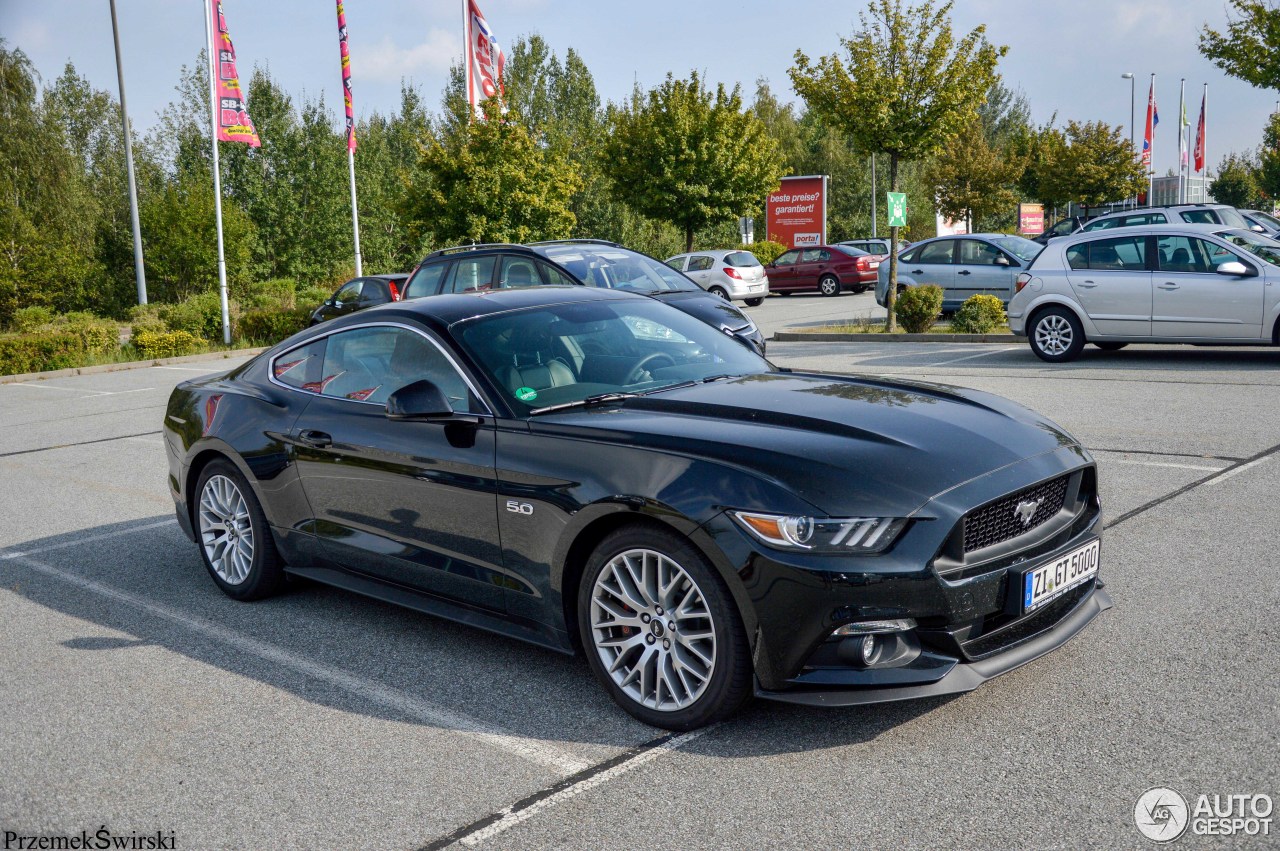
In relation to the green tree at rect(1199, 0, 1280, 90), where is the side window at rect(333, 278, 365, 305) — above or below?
below

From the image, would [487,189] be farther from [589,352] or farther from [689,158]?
[589,352]

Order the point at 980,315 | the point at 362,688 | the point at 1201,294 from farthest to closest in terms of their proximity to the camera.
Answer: the point at 980,315, the point at 1201,294, the point at 362,688

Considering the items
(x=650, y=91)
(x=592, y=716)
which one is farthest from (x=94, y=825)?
(x=650, y=91)

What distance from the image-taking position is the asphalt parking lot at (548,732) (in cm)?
329

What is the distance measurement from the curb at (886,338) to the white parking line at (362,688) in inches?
541

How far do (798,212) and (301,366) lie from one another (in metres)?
38.6

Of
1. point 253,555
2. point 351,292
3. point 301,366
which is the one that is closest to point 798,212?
point 351,292

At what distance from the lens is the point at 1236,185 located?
80750mm

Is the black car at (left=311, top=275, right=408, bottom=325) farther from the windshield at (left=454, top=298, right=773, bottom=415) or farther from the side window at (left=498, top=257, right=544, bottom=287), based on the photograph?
the windshield at (left=454, top=298, right=773, bottom=415)

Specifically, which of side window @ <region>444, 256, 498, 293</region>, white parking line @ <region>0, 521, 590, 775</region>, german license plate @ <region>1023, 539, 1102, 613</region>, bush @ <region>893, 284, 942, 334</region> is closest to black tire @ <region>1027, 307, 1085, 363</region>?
bush @ <region>893, 284, 942, 334</region>

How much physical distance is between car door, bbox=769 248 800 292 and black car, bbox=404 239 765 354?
1881 cm

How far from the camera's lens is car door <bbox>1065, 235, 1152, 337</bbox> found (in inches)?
518

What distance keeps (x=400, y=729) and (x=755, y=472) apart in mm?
1609

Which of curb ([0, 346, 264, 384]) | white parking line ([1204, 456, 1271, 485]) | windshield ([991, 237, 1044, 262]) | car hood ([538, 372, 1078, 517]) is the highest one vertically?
windshield ([991, 237, 1044, 262])
